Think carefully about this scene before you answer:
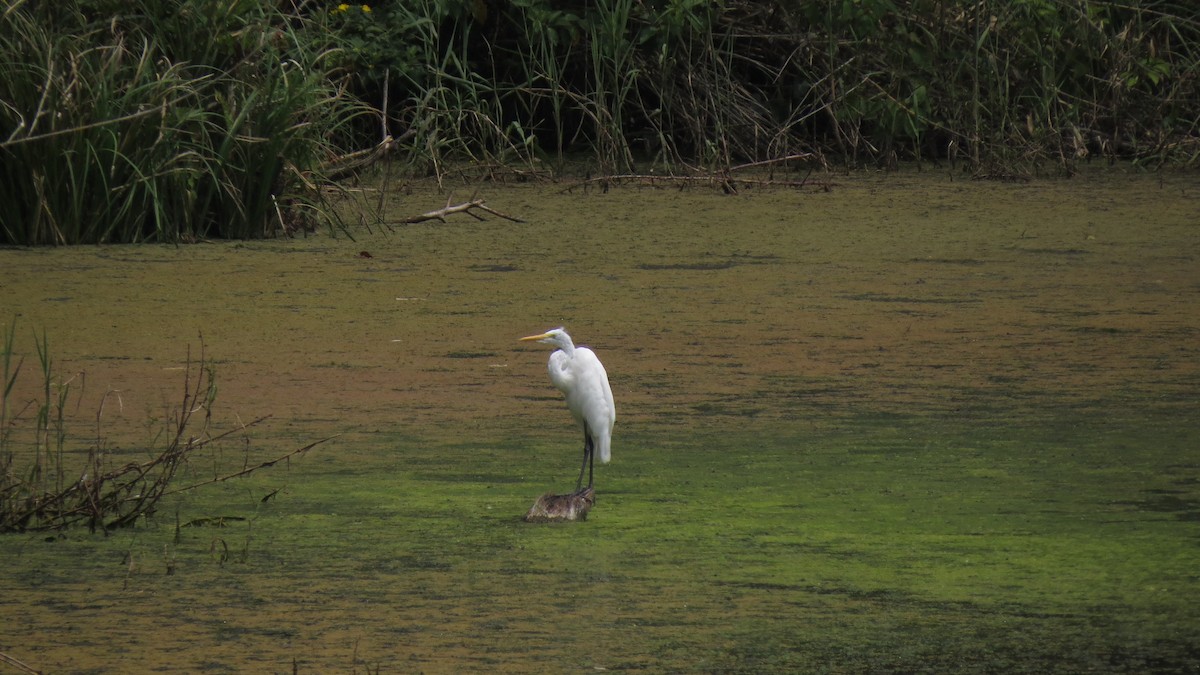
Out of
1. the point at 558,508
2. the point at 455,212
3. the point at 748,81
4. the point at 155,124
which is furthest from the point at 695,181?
the point at 558,508

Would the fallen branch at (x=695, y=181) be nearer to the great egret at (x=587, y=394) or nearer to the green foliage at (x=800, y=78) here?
the green foliage at (x=800, y=78)

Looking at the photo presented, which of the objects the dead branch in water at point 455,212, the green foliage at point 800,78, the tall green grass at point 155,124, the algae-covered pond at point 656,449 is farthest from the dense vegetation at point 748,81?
the algae-covered pond at point 656,449

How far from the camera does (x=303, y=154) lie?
264 inches

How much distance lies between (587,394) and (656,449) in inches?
15.0

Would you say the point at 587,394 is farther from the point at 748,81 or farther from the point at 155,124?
the point at 748,81

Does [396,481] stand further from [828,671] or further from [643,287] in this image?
[643,287]

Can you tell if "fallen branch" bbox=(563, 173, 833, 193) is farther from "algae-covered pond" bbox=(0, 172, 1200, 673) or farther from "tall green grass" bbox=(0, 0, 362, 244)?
"tall green grass" bbox=(0, 0, 362, 244)

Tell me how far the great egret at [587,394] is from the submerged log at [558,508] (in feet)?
0.53

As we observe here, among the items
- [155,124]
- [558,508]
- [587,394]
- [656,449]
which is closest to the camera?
[558,508]

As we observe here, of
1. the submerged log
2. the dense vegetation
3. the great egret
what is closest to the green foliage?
the dense vegetation

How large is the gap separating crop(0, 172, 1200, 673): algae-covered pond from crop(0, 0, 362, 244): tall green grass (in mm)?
196

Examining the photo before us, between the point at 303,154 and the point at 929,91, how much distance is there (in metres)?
3.31

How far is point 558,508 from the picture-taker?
3201 mm

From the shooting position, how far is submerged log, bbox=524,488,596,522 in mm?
3203
